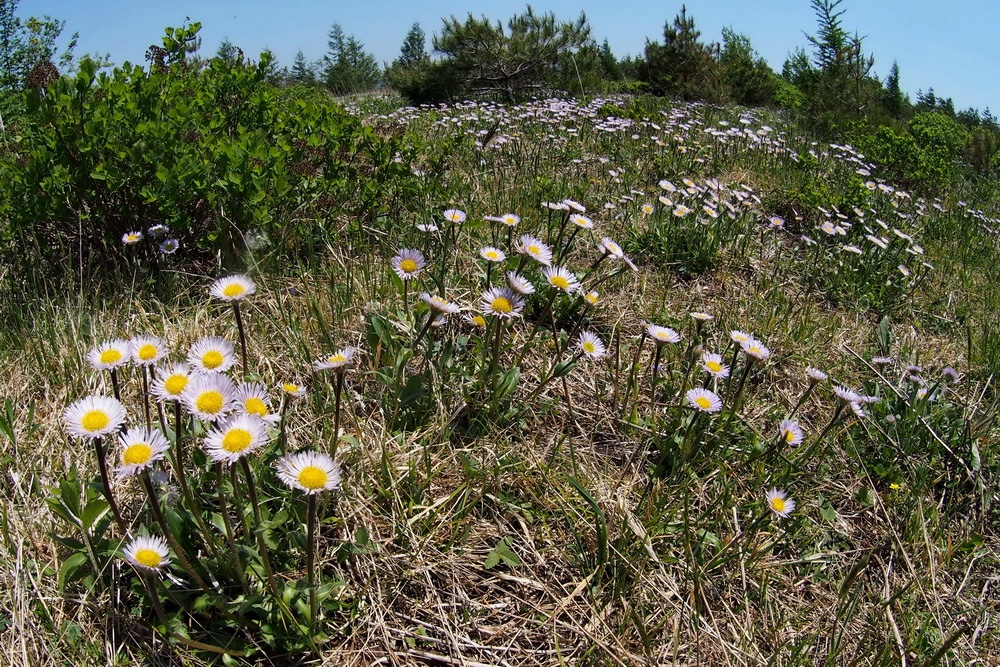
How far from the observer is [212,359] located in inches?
61.5

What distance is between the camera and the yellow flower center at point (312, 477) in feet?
4.20

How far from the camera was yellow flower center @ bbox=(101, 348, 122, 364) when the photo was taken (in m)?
1.44

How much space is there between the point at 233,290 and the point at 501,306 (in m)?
0.80

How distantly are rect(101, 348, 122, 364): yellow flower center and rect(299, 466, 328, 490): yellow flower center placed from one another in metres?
0.56

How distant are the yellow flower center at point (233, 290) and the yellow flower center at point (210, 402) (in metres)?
0.39

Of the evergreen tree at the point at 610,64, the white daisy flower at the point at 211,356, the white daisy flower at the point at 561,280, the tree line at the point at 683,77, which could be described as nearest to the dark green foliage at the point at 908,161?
the tree line at the point at 683,77

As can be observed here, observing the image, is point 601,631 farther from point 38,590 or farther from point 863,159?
point 863,159

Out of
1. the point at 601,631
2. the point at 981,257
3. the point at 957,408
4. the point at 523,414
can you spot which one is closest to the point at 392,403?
the point at 523,414

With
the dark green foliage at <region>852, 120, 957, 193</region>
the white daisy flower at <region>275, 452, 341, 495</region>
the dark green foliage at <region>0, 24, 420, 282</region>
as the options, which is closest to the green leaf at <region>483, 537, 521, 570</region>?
the white daisy flower at <region>275, 452, 341, 495</region>

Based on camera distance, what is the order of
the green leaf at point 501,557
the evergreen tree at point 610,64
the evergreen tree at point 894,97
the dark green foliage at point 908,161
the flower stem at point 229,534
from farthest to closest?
the evergreen tree at point 610,64
the evergreen tree at point 894,97
the dark green foliage at point 908,161
the green leaf at point 501,557
the flower stem at point 229,534

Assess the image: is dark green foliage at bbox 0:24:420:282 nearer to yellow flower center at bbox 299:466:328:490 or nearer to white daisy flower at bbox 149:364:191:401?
white daisy flower at bbox 149:364:191:401

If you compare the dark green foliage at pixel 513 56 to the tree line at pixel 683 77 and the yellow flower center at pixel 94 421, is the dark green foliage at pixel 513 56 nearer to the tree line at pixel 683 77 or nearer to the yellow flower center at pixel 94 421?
the tree line at pixel 683 77

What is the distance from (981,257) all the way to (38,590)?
563 centimetres

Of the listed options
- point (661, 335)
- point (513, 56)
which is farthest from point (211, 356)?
point (513, 56)
